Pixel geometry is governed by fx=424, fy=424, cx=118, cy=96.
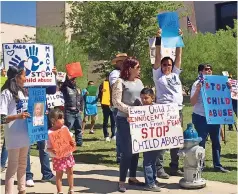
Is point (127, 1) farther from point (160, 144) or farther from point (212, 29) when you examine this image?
point (212, 29)

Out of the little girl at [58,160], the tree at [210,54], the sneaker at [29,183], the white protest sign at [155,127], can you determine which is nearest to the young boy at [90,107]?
the sneaker at [29,183]

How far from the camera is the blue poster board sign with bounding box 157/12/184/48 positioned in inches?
252

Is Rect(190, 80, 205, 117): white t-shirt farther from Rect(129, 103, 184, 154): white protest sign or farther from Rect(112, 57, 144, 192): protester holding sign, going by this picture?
Rect(112, 57, 144, 192): protester holding sign

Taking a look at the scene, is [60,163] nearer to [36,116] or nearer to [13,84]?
[36,116]

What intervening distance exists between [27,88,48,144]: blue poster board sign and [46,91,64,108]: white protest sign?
129 inches

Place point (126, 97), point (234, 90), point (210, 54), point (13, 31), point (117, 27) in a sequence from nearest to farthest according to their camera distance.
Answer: point (126, 97)
point (234, 90)
point (117, 27)
point (210, 54)
point (13, 31)

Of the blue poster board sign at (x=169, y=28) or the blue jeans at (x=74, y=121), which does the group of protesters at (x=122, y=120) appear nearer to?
the blue poster board sign at (x=169, y=28)

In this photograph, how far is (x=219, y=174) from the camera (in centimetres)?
705

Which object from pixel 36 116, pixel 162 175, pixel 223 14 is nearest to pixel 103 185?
pixel 162 175

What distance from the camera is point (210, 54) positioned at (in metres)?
34.9

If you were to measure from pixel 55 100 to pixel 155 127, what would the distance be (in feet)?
11.4

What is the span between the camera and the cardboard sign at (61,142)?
5598mm

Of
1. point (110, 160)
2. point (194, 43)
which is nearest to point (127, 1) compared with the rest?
point (110, 160)

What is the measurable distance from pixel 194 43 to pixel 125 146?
1259 inches
